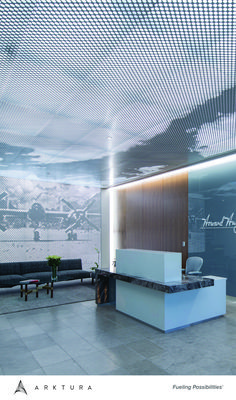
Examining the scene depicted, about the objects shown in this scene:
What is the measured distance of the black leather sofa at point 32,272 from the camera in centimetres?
770

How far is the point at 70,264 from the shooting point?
971cm

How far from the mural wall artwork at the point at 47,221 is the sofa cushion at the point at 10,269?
88cm

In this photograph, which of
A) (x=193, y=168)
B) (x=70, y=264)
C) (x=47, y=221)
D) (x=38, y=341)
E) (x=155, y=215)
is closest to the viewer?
(x=38, y=341)

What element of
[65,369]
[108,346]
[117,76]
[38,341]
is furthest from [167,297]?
[117,76]

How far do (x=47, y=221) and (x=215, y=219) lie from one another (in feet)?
19.3

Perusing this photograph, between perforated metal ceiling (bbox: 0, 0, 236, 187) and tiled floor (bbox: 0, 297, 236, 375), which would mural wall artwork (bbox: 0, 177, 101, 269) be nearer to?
perforated metal ceiling (bbox: 0, 0, 236, 187)

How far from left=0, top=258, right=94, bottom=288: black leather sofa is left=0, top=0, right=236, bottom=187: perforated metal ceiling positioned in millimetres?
3562

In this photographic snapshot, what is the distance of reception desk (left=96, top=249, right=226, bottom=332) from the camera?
173 inches

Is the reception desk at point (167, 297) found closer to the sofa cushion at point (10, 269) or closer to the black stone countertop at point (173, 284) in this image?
the black stone countertop at point (173, 284)

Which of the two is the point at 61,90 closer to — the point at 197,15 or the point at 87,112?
the point at 87,112

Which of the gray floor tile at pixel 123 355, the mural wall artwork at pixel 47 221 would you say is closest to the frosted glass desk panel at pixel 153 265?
the gray floor tile at pixel 123 355
